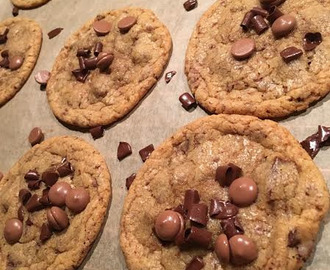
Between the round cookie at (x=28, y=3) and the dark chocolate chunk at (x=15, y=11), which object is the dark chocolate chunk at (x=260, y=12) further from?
the dark chocolate chunk at (x=15, y=11)

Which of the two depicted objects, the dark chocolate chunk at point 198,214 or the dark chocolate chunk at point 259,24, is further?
the dark chocolate chunk at point 259,24

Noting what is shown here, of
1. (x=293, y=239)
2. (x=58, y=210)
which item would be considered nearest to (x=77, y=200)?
(x=58, y=210)

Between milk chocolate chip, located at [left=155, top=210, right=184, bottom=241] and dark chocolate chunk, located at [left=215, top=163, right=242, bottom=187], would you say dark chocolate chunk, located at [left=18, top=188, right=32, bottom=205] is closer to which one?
milk chocolate chip, located at [left=155, top=210, right=184, bottom=241]

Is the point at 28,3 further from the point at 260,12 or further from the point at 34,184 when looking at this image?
the point at 260,12

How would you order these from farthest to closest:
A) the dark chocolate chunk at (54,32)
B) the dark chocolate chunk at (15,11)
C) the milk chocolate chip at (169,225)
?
the dark chocolate chunk at (15,11) → the dark chocolate chunk at (54,32) → the milk chocolate chip at (169,225)

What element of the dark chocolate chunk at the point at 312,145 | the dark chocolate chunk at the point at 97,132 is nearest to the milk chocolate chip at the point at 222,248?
the dark chocolate chunk at the point at 312,145

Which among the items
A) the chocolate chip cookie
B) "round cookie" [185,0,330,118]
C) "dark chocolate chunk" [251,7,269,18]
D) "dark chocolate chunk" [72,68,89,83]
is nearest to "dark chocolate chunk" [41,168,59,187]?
"dark chocolate chunk" [72,68,89,83]

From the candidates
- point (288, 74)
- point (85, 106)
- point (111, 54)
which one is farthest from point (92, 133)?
point (288, 74)
